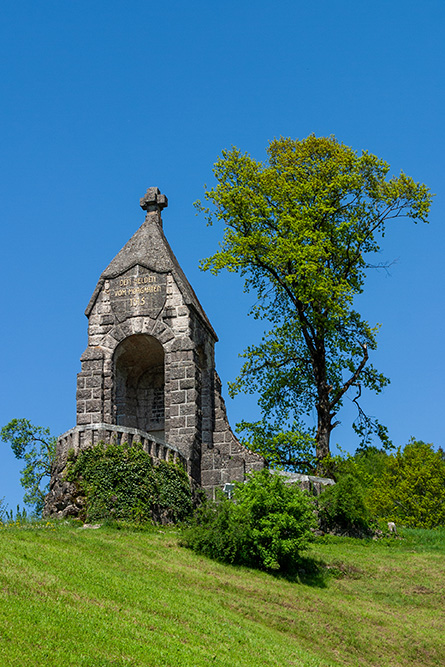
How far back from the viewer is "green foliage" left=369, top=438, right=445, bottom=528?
39.0m

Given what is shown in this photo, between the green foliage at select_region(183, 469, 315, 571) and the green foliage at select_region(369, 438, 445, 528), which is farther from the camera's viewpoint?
the green foliage at select_region(369, 438, 445, 528)

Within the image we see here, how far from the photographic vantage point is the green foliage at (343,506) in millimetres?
24891

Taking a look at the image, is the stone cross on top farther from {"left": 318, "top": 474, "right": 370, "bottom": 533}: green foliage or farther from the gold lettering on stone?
{"left": 318, "top": 474, "right": 370, "bottom": 533}: green foliage

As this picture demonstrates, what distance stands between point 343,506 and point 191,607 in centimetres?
1084

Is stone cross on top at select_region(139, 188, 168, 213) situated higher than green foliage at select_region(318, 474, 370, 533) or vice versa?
stone cross on top at select_region(139, 188, 168, 213)

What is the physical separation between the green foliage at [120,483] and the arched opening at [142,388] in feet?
19.6

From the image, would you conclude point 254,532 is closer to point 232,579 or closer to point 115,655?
point 232,579

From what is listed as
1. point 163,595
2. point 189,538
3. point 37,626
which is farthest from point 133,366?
point 37,626

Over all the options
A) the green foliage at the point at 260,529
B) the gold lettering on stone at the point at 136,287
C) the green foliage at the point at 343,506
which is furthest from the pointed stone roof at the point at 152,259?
the green foliage at the point at 260,529

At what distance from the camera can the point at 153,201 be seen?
30.1 meters

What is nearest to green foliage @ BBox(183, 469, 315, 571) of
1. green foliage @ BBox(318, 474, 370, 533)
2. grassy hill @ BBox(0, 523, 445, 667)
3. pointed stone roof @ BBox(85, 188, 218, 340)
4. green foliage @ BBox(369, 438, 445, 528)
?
grassy hill @ BBox(0, 523, 445, 667)

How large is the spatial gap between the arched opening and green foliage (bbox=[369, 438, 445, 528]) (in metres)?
14.0

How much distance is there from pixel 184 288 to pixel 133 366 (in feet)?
12.5

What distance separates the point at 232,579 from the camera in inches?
707
